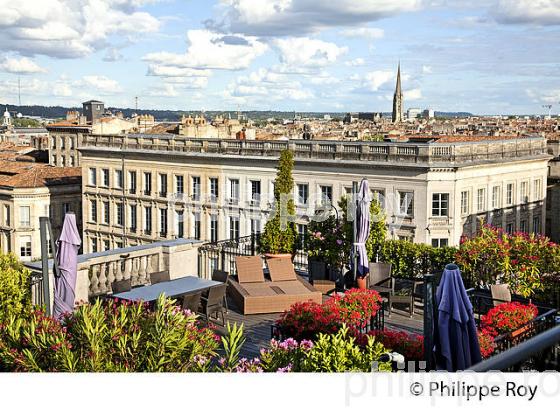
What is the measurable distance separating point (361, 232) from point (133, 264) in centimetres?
428

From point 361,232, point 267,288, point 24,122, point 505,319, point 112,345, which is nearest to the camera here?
point 112,345

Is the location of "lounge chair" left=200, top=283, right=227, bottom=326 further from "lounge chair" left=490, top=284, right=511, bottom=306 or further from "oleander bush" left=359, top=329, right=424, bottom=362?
"lounge chair" left=490, top=284, right=511, bottom=306

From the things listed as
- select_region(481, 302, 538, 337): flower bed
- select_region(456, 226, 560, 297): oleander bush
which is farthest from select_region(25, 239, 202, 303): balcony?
select_region(481, 302, 538, 337): flower bed

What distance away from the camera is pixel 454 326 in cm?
624

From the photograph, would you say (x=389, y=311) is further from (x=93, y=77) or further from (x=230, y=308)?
(x=93, y=77)

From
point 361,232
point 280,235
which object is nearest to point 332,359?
point 361,232

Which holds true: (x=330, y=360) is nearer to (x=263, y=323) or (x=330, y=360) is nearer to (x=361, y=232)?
(x=263, y=323)

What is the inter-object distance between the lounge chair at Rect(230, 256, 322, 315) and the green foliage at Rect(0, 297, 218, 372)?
5.81 meters

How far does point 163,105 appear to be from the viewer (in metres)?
64.8

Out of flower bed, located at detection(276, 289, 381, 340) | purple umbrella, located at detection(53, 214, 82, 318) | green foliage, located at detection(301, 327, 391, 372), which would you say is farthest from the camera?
purple umbrella, located at detection(53, 214, 82, 318)

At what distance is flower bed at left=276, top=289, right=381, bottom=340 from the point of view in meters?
8.83

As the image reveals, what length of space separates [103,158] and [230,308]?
135 feet

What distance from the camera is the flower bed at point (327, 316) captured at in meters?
8.83
